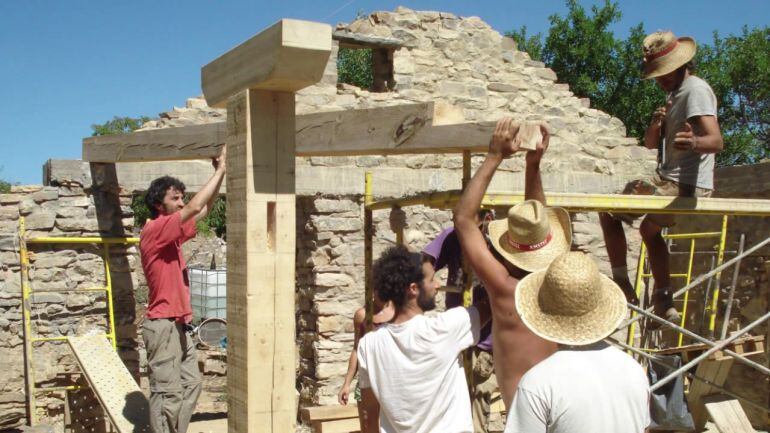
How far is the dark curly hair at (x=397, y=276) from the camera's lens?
3584mm

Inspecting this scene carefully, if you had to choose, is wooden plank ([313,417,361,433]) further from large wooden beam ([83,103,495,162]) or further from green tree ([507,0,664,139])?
green tree ([507,0,664,139])

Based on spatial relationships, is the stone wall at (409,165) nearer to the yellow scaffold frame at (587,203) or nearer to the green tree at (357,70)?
the yellow scaffold frame at (587,203)

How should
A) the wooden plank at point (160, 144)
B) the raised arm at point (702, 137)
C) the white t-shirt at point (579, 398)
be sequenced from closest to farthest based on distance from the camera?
the white t-shirt at point (579, 398) → the raised arm at point (702, 137) → the wooden plank at point (160, 144)

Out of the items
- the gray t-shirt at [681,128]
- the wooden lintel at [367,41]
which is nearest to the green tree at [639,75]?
the wooden lintel at [367,41]

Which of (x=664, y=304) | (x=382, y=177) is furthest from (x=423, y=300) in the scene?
(x=382, y=177)

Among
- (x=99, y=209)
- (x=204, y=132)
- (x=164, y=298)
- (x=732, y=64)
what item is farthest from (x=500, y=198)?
(x=732, y=64)

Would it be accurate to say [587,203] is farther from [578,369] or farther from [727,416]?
[727,416]

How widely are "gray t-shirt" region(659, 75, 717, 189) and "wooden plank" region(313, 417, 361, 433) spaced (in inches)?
116

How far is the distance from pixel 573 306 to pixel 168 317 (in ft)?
10.6

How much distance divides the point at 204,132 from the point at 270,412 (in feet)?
8.41

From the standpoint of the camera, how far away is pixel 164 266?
504cm

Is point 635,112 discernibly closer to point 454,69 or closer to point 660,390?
point 454,69

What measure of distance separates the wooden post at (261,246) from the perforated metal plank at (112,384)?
282 centimetres

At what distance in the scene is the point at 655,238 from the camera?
4.93 metres
